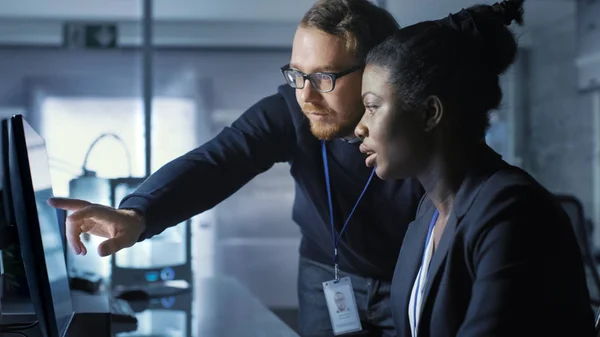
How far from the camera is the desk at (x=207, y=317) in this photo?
1513mm

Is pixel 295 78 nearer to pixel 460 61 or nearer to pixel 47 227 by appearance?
pixel 460 61

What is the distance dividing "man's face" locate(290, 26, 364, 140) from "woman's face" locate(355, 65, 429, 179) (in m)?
0.43

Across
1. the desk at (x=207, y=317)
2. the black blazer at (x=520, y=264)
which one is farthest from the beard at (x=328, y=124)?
the black blazer at (x=520, y=264)

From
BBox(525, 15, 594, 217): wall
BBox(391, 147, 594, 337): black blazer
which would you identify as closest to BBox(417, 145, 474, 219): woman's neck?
BBox(391, 147, 594, 337): black blazer

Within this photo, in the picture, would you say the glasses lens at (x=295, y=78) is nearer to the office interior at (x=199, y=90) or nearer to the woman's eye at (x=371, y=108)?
the woman's eye at (x=371, y=108)

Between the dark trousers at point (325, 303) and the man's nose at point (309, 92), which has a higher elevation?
the man's nose at point (309, 92)

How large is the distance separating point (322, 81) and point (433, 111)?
1.75ft

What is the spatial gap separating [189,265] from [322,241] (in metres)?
0.82

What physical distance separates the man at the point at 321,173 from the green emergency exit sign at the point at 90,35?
2956mm

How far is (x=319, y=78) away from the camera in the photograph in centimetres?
164

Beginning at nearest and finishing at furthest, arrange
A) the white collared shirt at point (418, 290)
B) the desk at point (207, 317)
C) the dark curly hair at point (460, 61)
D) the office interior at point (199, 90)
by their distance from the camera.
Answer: the dark curly hair at point (460, 61), the white collared shirt at point (418, 290), the desk at point (207, 317), the office interior at point (199, 90)

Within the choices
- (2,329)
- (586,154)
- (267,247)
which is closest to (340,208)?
(2,329)

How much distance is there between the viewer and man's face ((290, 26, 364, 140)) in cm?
164

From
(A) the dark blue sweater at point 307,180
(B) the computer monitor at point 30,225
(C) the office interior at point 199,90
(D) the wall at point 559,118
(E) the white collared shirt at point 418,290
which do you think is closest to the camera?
(B) the computer monitor at point 30,225
